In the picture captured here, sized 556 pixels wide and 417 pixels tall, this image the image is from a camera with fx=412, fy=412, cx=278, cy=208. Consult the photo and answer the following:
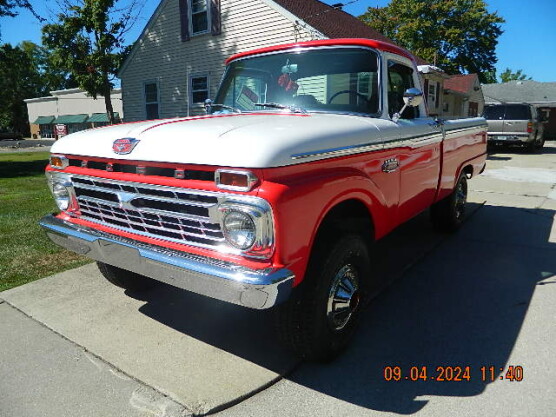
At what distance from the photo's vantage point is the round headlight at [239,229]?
202 centimetres

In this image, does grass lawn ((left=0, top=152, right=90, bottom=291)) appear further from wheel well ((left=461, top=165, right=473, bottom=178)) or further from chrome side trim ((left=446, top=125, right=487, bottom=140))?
wheel well ((left=461, top=165, right=473, bottom=178))

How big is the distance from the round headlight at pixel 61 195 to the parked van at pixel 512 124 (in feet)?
54.9

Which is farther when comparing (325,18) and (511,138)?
(511,138)

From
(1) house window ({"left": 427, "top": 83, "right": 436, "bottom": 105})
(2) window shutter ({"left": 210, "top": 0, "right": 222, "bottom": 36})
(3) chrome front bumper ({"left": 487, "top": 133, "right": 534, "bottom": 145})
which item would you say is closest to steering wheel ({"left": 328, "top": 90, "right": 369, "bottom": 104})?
(2) window shutter ({"left": 210, "top": 0, "right": 222, "bottom": 36})

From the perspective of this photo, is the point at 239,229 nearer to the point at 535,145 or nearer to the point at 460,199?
the point at 460,199

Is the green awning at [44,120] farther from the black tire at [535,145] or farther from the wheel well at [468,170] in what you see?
the wheel well at [468,170]

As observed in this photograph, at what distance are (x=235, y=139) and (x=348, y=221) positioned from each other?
921mm

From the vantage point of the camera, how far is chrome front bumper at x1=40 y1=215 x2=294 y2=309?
195 cm

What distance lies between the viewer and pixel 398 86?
352 centimetres

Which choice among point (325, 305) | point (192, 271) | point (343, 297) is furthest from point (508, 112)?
point (192, 271)

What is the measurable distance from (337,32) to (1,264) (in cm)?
1168

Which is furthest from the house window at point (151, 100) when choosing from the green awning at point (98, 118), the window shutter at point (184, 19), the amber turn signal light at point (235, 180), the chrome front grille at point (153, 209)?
the green awning at point (98, 118)

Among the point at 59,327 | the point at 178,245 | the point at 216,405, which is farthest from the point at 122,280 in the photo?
the point at 216,405

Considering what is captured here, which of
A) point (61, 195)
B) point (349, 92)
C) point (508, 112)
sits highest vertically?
point (508, 112)
